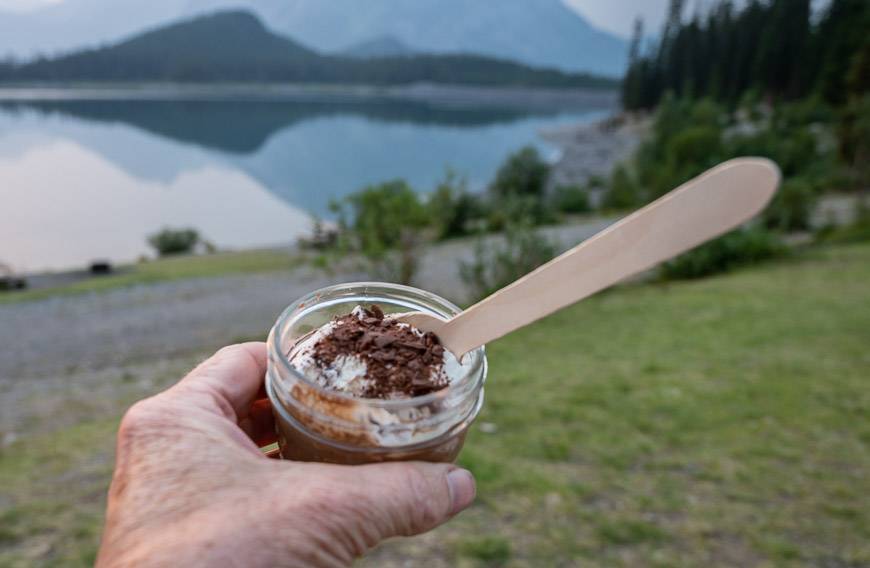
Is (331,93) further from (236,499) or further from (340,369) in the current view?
(236,499)

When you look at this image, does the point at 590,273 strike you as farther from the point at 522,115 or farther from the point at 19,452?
the point at 522,115

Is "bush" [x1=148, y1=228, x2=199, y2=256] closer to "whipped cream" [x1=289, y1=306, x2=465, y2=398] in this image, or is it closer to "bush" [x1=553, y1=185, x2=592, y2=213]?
"bush" [x1=553, y1=185, x2=592, y2=213]

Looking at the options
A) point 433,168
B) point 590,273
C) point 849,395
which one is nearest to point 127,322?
point 849,395

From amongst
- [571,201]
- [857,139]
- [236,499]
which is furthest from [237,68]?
[236,499]

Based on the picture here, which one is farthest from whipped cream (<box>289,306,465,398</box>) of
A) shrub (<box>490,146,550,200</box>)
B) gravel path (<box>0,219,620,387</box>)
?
shrub (<box>490,146,550,200</box>)

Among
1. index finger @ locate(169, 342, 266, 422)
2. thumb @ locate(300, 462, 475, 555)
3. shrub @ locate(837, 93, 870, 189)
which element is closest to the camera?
thumb @ locate(300, 462, 475, 555)

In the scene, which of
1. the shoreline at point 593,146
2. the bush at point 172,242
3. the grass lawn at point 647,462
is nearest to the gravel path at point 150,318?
the grass lawn at point 647,462

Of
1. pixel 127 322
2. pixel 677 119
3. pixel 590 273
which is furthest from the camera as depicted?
pixel 677 119
